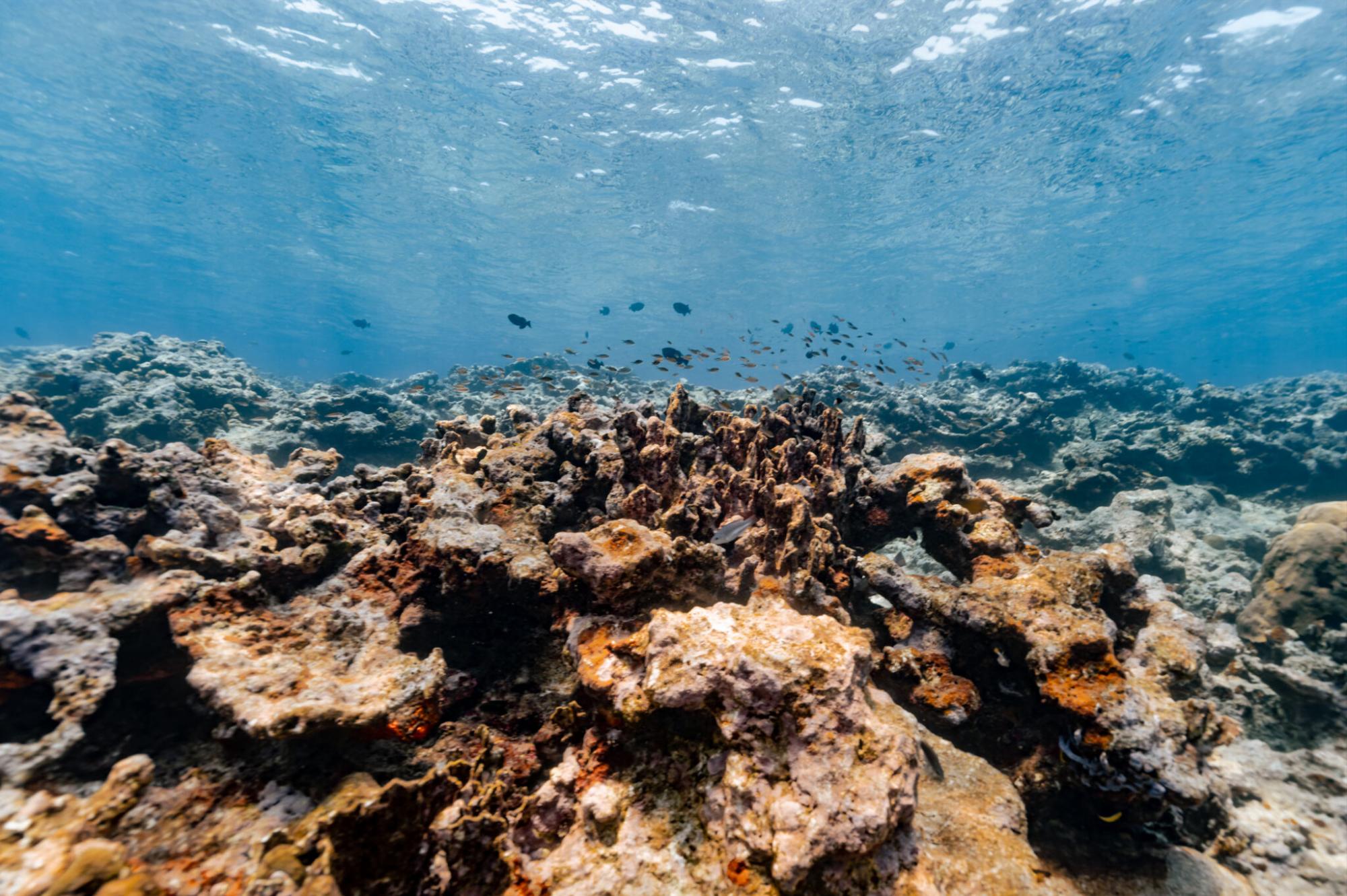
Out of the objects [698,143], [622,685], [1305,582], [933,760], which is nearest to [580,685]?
[622,685]

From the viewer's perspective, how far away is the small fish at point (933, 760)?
3113 mm

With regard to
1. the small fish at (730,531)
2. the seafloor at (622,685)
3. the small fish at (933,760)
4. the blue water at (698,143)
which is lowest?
the small fish at (933,760)

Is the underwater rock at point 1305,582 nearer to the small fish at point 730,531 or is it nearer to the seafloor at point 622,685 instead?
the seafloor at point 622,685

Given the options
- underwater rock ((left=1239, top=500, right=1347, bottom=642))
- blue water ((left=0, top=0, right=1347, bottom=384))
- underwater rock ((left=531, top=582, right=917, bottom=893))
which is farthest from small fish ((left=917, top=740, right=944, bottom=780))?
blue water ((left=0, top=0, right=1347, bottom=384))

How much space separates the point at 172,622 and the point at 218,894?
1.69 meters

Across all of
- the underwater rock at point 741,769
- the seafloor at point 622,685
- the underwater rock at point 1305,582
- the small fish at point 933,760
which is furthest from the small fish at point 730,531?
the underwater rock at point 1305,582

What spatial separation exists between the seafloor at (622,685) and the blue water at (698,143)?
23224 mm

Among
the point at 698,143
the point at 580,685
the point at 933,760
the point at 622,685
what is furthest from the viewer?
the point at 698,143

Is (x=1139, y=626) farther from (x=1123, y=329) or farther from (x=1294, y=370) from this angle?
(x=1294, y=370)

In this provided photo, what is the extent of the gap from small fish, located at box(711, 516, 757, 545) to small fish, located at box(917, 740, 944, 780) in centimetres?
173

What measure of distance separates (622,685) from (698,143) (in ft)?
104

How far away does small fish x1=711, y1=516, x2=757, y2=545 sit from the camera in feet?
12.5

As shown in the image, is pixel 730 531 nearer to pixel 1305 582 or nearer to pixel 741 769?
pixel 741 769

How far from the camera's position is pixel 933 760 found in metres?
3.22
